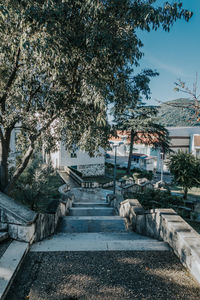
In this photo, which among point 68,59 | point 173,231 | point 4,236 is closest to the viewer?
point 4,236

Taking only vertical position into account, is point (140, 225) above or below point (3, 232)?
below

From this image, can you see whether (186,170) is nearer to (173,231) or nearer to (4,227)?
(173,231)

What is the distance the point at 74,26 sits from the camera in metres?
4.42

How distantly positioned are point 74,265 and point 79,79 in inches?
195

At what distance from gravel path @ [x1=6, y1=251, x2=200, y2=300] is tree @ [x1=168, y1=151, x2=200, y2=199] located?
10.1m

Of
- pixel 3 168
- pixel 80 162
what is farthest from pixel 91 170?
pixel 3 168

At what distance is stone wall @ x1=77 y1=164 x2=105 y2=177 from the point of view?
78.9ft

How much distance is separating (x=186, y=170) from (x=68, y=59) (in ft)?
36.9

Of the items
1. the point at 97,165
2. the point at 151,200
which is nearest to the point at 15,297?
the point at 151,200

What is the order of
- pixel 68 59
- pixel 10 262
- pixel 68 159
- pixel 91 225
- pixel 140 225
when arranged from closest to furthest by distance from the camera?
1. pixel 10 262
2. pixel 68 59
3. pixel 140 225
4. pixel 91 225
5. pixel 68 159

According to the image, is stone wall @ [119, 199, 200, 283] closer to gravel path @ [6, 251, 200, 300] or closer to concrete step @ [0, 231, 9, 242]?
gravel path @ [6, 251, 200, 300]

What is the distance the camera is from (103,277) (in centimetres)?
264

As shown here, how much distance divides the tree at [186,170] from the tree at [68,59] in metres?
8.95

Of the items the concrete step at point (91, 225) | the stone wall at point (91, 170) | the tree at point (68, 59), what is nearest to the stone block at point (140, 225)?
the concrete step at point (91, 225)
